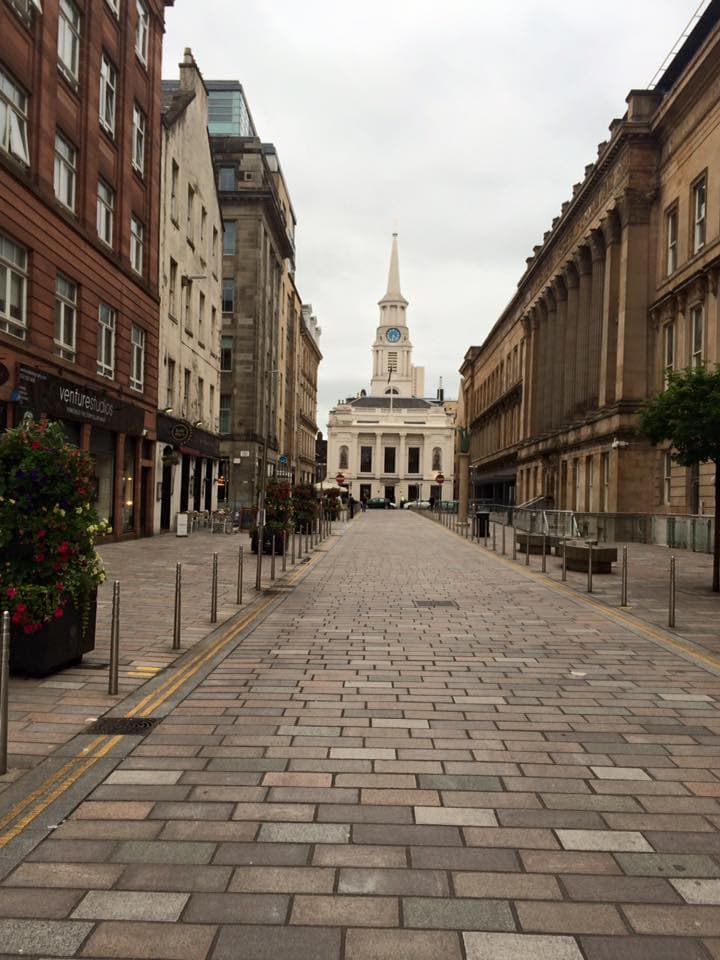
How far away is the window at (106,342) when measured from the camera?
23531 mm

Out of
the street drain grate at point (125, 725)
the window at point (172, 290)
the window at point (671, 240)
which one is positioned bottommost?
the street drain grate at point (125, 725)

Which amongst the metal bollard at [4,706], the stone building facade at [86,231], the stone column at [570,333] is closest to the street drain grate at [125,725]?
the metal bollard at [4,706]

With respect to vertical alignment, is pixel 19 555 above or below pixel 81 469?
below

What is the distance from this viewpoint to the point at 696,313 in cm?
2933

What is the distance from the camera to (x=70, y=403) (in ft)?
67.5

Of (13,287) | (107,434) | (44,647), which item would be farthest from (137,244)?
(44,647)

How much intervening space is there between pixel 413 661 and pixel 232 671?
1.82 meters

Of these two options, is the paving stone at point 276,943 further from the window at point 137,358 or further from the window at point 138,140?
the window at point 138,140

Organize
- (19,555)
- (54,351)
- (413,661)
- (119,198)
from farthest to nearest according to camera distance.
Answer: (119,198), (54,351), (413,661), (19,555)

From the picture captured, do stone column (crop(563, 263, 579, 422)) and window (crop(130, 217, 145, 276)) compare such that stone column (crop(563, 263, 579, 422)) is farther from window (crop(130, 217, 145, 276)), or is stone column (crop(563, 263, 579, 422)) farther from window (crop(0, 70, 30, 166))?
window (crop(0, 70, 30, 166))

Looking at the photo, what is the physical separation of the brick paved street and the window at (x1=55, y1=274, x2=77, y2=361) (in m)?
15.5

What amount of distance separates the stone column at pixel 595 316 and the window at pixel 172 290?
64.7 feet

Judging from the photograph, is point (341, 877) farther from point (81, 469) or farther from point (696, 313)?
point (696, 313)

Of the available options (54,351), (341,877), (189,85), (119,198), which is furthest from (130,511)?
(341,877)
